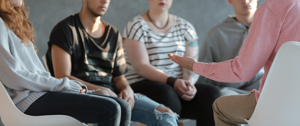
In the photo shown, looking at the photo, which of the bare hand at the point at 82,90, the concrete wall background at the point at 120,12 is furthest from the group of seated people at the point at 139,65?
the concrete wall background at the point at 120,12

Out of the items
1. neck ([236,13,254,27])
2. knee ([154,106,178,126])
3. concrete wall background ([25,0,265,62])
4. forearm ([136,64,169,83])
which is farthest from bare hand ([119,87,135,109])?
neck ([236,13,254,27])

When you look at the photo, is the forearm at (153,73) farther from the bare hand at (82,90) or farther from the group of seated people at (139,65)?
the bare hand at (82,90)

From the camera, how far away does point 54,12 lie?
2168 mm

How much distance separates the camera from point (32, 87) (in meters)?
1.10

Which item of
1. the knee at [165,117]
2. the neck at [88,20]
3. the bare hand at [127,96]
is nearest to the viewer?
the knee at [165,117]

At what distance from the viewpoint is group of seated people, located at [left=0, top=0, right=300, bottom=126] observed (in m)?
1.00

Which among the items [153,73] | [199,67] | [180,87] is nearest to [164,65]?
[153,73]

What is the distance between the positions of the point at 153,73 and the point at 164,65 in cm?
15

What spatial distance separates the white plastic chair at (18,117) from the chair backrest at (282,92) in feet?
2.45

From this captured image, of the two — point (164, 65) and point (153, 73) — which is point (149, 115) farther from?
point (164, 65)

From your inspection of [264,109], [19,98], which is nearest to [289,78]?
[264,109]

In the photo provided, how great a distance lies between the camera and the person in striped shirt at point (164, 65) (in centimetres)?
165

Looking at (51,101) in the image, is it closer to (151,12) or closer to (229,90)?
(151,12)

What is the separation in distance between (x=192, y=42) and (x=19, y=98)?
1.25 metres
